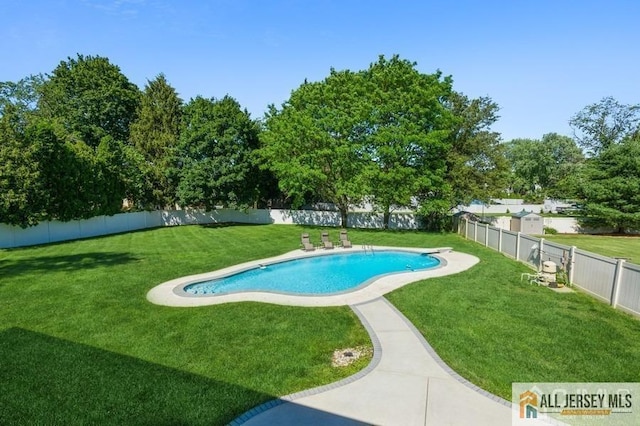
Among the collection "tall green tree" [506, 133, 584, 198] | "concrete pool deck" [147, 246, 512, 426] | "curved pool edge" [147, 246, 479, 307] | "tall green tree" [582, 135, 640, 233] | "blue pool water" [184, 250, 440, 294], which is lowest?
"blue pool water" [184, 250, 440, 294]

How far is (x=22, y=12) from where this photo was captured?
43.0ft

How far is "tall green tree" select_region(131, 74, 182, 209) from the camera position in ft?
109

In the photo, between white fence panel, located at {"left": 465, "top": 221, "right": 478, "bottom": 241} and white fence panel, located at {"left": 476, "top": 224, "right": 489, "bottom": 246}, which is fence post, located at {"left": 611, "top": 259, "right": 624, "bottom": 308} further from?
white fence panel, located at {"left": 465, "top": 221, "right": 478, "bottom": 241}

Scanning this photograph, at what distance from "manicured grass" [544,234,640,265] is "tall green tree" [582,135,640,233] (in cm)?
154

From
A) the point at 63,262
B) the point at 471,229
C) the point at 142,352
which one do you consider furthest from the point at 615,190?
the point at 63,262

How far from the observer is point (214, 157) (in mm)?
32125

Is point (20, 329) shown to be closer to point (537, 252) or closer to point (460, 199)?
point (537, 252)

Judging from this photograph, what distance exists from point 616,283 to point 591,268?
1.22 metres

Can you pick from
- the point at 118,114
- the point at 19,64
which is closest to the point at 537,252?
the point at 19,64

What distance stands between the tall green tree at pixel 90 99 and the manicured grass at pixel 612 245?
136 ft

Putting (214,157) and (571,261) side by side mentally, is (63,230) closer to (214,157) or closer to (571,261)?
(214,157)

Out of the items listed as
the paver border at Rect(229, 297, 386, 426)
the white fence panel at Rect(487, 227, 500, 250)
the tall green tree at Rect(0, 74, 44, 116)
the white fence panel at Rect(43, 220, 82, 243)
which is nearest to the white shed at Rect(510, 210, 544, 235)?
the white fence panel at Rect(487, 227, 500, 250)

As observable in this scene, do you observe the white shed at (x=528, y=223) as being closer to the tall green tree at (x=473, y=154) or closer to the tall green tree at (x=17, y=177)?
the tall green tree at (x=473, y=154)

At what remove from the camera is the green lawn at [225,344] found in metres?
5.35
